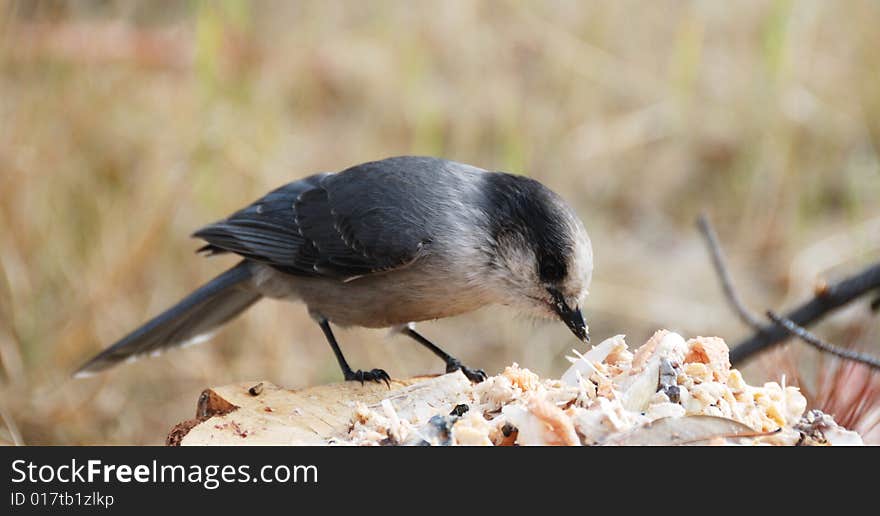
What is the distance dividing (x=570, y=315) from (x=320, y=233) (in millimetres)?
992

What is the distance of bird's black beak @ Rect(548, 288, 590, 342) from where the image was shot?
3.21 meters

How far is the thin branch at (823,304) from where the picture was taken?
3254mm

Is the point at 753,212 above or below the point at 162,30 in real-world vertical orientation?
below

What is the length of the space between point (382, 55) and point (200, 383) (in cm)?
310

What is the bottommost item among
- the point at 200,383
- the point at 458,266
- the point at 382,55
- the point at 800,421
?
the point at 200,383

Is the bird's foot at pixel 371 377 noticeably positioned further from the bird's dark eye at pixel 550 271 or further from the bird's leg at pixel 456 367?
the bird's dark eye at pixel 550 271

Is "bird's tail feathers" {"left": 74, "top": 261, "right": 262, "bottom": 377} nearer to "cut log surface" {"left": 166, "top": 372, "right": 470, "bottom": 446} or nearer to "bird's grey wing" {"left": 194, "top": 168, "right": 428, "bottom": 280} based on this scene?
"bird's grey wing" {"left": 194, "top": 168, "right": 428, "bottom": 280}

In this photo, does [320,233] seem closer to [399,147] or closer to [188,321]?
[188,321]

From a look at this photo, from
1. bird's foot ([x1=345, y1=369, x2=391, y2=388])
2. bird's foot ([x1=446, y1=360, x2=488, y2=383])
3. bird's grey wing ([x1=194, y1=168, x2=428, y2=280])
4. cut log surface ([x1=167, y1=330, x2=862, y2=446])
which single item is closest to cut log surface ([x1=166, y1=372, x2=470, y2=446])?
cut log surface ([x1=167, y1=330, x2=862, y2=446])

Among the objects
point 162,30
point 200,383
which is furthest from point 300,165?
point 200,383

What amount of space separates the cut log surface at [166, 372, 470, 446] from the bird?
0.38 metres

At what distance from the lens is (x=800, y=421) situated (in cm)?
234

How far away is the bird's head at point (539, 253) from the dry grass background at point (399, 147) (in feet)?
2.98
